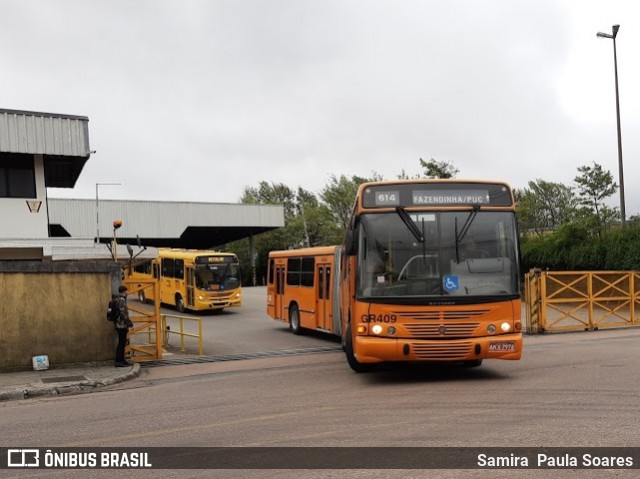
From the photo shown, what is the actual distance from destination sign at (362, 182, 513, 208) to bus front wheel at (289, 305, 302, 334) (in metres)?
11.0

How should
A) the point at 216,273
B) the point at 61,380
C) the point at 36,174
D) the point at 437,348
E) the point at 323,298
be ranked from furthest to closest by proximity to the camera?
the point at 216,273, the point at 36,174, the point at 323,298, the point at 61,380, the point at 437,348

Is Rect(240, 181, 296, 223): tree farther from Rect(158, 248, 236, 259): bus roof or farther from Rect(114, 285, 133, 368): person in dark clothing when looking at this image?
Rect(114, 285, 133, 368): person in dark clothing

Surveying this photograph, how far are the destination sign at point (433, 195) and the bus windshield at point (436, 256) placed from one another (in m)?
0.17

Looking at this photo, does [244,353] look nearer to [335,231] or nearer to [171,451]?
[171,451]

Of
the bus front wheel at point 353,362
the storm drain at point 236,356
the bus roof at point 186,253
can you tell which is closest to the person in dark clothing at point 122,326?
the storm drain at point 236,356

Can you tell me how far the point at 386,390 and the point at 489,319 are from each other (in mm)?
1962

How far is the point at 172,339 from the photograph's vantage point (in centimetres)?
2120

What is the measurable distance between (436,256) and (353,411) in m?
3.11

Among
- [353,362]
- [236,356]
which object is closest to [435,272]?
[353,362]

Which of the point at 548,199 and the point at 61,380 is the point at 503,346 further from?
the point at 548,199

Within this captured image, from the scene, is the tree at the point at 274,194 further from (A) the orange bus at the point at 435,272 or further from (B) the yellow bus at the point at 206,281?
(A) the orange bus at the point at 435,272

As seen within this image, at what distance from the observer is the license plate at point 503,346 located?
10422 mm

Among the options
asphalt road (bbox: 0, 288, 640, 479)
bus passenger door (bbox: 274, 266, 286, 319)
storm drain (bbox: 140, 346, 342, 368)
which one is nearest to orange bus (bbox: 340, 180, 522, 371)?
asphalt road (bbox: 0, 288, 640, 479)

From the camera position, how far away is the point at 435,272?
10.5 metres
